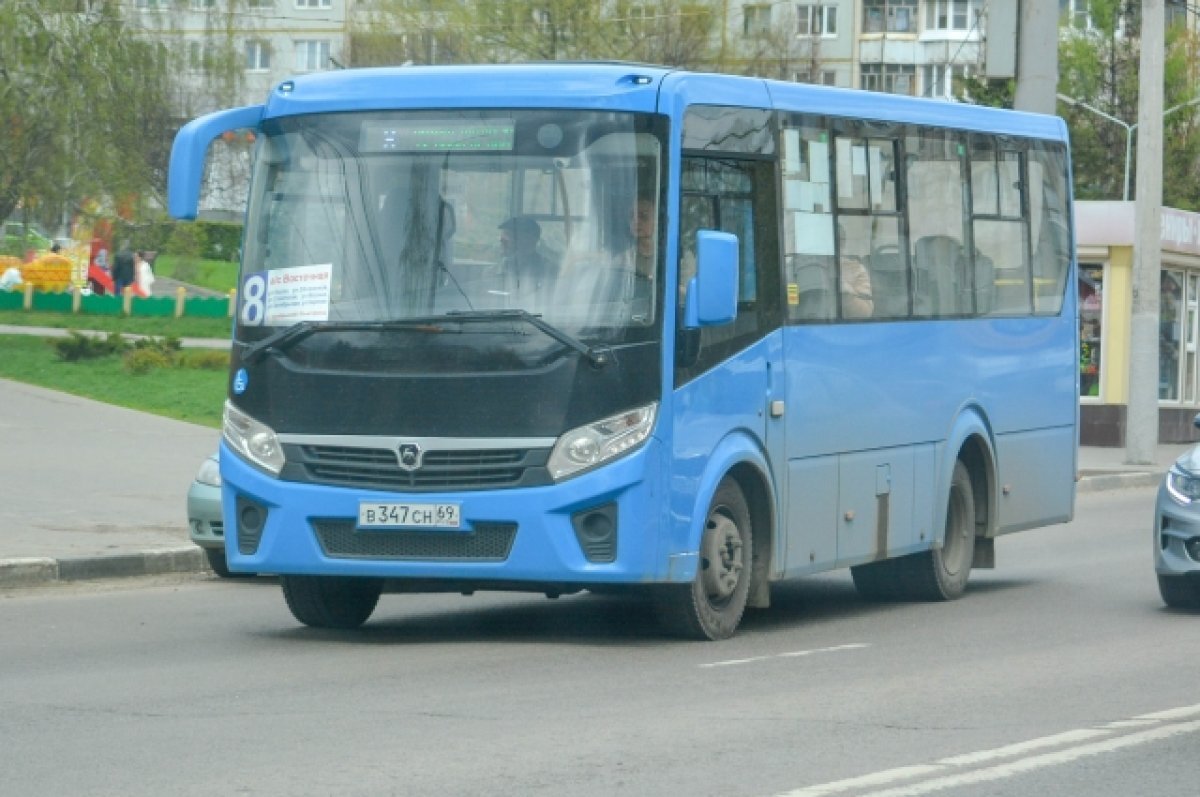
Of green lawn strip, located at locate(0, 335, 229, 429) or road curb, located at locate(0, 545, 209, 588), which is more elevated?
green lawn strip, located at locate(0, 335, 229, 429)

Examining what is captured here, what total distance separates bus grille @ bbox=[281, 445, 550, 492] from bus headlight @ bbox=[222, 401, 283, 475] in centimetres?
7

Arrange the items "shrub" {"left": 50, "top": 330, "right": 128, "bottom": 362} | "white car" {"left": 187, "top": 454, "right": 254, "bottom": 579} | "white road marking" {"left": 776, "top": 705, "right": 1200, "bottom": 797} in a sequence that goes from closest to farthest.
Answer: "white road marking" {"left": 776, "top": 705, "right": 1200, "bottom": 797} → "white car" {"left": 187, "top": 454, "right": 254, "bottom": 579} → "shrub" {"left": 50, "top": 330, "right": 128, "bottom": 362}

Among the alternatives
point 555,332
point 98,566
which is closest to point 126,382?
point 98,566

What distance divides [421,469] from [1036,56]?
18.1 metres

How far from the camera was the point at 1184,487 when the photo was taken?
556 inches

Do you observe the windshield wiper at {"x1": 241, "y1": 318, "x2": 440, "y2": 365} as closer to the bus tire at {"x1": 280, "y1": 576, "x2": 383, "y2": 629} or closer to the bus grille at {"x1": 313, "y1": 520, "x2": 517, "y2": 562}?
the bus grille at {"x1": 313, "y1": 520, "x2": 517, "y2": 562}

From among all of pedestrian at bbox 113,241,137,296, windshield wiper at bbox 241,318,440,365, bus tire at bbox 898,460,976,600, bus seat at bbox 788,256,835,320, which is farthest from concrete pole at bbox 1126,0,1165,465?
pedestrian at bbox 113,241,137,296

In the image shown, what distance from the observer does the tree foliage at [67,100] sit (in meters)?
39.0

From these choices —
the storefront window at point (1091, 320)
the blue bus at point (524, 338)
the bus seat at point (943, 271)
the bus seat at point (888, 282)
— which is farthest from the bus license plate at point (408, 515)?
the storefront window at point (1091, 320)

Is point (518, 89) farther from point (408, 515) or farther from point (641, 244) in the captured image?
point (408, 515)

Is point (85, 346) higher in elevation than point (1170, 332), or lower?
lower

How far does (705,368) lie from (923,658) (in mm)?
1736

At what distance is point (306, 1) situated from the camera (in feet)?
327

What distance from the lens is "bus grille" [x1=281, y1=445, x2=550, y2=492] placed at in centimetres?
1135
